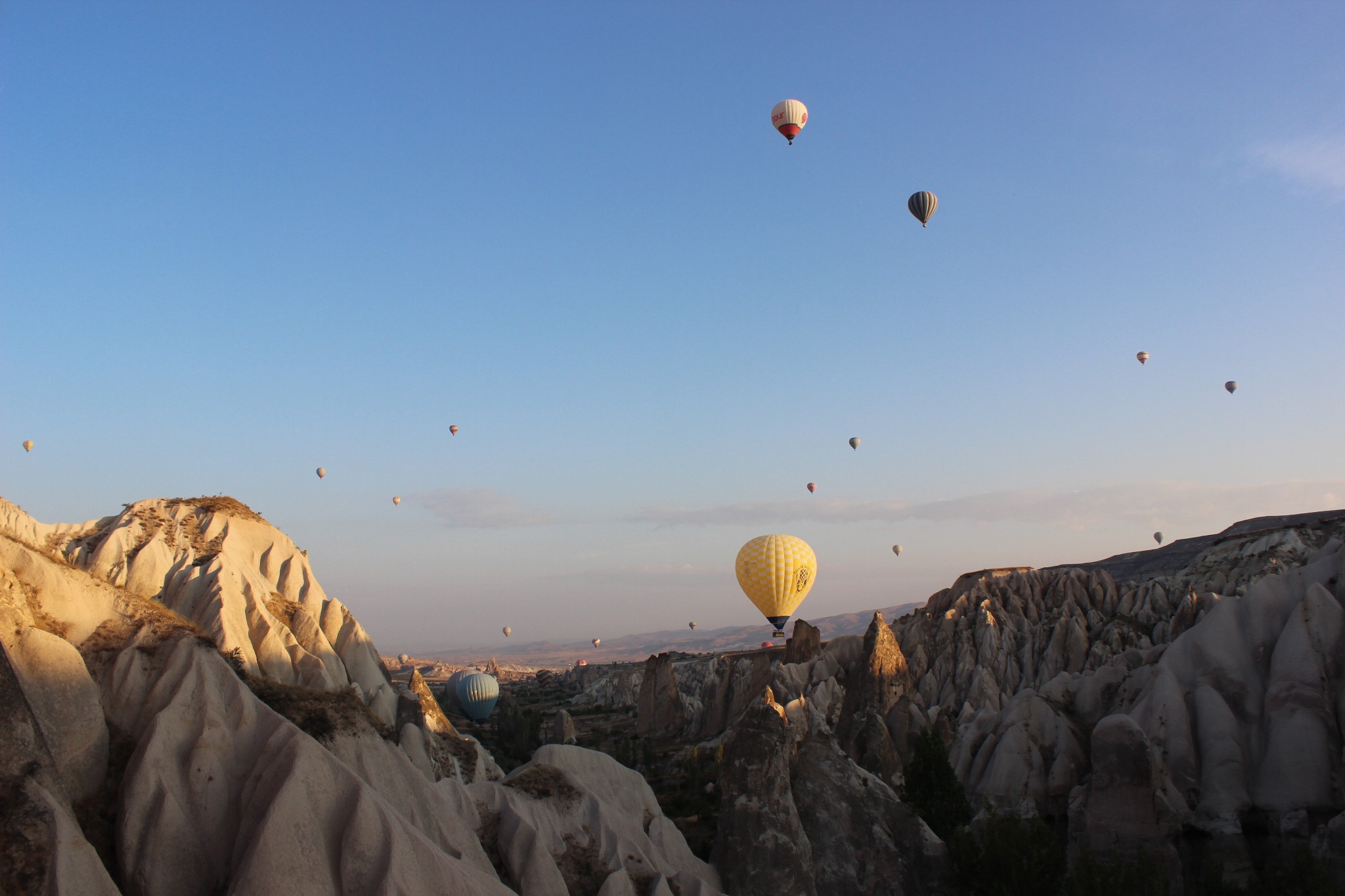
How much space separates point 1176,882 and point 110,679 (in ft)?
82.4

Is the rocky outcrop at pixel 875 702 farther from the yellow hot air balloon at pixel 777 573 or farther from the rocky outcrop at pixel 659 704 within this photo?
the rocky outcrop at pixel 659 704

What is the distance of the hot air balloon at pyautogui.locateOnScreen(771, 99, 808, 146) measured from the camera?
54031 millimetres

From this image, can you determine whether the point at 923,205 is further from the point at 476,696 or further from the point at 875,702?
the point at 476,696

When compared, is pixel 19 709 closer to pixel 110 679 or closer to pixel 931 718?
pixel 110 679

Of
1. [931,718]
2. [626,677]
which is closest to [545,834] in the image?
[931,718]

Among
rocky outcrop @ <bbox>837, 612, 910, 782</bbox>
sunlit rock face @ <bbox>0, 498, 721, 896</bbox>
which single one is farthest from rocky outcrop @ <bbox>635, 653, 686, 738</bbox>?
sunlit rock face @ <bbox>0, 498, 721, 896</bbox>

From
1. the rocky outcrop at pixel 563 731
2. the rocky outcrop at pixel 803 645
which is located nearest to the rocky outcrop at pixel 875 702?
the rocky outcrop at pixel 803 645

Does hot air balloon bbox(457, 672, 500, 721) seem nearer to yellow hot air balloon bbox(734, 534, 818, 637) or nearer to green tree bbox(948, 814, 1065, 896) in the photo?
yellow hot air balloon bbox(734, 534, 818, 637)

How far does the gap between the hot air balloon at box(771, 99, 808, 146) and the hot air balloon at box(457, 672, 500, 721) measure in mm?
58729

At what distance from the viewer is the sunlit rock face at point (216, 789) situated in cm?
1170

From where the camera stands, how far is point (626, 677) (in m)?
120

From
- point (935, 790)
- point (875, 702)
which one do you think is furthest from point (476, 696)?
point (935, 790)

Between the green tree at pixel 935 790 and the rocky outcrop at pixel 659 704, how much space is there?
4816 centimetres

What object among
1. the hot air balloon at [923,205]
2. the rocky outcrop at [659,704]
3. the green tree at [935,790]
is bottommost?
the rocky outcrop at [659,704]
